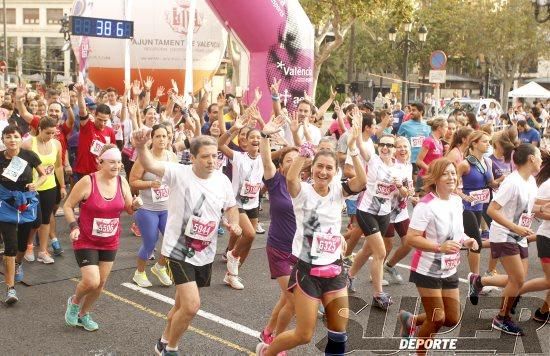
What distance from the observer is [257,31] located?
547 inches

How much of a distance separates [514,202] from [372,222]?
1373 mm

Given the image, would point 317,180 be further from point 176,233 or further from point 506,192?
point 506,192

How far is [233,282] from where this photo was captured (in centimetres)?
690

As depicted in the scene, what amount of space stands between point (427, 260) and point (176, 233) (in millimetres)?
1812

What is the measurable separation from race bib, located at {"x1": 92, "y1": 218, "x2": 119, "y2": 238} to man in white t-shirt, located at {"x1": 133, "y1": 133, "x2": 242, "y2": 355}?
82 centimetres

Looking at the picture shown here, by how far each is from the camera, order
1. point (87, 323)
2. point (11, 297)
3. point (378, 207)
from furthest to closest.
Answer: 1. point (378, 207)
2. point (11, 297)
3. point (87, 323)

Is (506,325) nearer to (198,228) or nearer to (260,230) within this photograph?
(198,228)

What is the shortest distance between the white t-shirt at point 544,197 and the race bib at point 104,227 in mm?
3620

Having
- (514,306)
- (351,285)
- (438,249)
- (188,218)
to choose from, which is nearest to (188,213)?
(188,218)

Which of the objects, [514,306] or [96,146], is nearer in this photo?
[514,306]

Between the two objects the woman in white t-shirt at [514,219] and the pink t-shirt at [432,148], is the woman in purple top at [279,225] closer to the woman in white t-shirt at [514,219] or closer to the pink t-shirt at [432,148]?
the woman in white t-shirt at [514,219]

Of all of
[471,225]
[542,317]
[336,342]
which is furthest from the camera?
[471,225]

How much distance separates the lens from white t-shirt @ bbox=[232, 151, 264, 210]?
286 inches

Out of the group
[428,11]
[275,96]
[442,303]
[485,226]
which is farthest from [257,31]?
[428,11]
